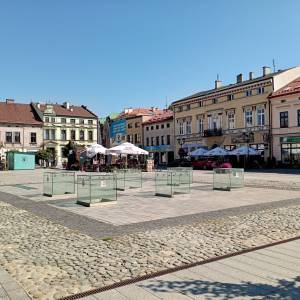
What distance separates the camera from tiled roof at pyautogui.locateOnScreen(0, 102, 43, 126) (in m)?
65.4

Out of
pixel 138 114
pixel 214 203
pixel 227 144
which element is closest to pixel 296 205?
pixel 214 203

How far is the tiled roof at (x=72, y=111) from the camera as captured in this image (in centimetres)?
7137

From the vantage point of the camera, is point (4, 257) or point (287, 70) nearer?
point (4, 257)

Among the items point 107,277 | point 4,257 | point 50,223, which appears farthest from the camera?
point 50,223

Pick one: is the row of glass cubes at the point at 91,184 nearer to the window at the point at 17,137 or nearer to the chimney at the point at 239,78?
the chimney at the point at 239,78

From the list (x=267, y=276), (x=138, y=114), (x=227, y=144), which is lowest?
(x=267, y=276)

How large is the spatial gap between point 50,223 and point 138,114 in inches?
2415

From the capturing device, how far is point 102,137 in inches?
3418

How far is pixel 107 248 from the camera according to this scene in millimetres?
6820

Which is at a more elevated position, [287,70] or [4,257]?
[287,70]

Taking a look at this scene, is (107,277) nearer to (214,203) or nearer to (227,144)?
(214,203)

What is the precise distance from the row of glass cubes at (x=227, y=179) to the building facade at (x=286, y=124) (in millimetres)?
25320

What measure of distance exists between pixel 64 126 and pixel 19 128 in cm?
854

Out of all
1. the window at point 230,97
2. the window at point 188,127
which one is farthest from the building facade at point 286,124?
the window at point 188,127
